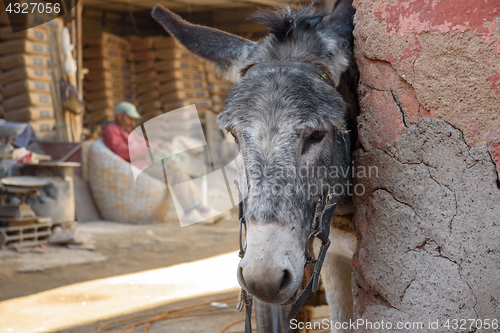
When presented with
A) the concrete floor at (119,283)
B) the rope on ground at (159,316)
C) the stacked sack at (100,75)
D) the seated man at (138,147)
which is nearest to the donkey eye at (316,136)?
the concrete floor at (119,283)

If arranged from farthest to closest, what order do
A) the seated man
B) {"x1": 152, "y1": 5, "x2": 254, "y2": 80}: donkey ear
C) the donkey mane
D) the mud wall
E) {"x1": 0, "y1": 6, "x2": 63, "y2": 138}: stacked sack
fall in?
the seated man
{"x1": 0, "y1": 6, "x2": 63, "y2": 138}: stacked sack
{"x1": 152, "y1": 5, "x2": 254, "y2": 80}: donkey ear
the donkey mane
the mud wall

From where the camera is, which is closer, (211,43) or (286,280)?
(286,280)

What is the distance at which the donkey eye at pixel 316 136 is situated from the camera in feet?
5.18

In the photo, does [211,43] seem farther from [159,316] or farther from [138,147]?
[138,147]

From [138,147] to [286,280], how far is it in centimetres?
696

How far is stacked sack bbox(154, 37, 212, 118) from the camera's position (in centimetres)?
1107

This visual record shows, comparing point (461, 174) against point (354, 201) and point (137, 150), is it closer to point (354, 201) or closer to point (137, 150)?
point (354, 201)

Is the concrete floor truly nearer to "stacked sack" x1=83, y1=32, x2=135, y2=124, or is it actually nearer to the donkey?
the donkey

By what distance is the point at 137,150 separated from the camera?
26.1 feet

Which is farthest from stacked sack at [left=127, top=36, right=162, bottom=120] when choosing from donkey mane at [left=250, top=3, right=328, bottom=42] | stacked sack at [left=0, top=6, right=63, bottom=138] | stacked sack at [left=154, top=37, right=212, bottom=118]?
donkey mane at [left=250, top=3, right=328, bottom=42]

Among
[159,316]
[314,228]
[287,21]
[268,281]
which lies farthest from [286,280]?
[159,316]

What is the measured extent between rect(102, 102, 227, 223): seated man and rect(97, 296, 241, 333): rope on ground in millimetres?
4406

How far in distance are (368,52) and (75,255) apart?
4.98 meters

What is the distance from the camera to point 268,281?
1.32 m
